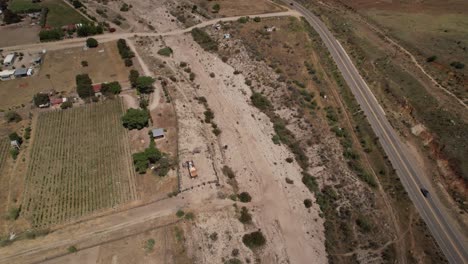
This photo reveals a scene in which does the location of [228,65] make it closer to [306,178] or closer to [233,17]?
[233,17]

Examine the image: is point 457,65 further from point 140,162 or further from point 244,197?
point 140,162

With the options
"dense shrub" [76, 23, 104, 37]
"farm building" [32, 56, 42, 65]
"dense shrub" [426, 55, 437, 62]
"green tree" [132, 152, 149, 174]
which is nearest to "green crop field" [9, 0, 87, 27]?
"dense shrub" [76, 23, 104, 37]

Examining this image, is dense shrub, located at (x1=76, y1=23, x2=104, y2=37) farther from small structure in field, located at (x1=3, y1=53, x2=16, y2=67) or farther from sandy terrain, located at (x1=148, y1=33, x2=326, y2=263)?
sandy terrain, located at (x1=148, y1=33, x2=326, y2=263)

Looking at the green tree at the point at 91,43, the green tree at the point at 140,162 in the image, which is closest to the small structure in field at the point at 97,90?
the green tree at the point at 91,43

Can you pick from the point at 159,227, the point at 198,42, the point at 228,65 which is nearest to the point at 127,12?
the point at 198,42

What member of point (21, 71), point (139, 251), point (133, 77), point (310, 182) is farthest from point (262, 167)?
point (21, 71)
